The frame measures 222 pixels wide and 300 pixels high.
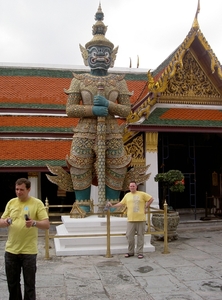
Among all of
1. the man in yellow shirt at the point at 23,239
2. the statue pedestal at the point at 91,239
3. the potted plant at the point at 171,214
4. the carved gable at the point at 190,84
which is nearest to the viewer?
the man in yellow shirt at the point at 23,239

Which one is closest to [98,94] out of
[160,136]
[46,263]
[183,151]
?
[46,263]

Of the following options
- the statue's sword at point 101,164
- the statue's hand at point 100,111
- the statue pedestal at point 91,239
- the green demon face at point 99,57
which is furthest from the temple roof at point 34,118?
the statue pedestal at point 91,239

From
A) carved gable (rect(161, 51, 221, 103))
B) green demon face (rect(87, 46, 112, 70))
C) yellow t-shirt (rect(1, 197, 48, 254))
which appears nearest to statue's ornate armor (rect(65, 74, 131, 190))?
green demon face (rect(87, 46, 112, 70))

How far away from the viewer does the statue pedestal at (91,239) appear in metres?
6.77

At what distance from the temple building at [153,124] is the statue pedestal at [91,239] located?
3217 mm

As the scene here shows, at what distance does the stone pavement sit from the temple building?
12.0 ft

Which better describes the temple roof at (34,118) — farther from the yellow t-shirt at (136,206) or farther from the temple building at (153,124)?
the yellow t-shirt at (136,206)

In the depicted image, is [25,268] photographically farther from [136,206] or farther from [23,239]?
[136,206]

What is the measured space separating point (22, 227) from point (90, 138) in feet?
13.9

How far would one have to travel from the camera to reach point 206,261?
6195mm

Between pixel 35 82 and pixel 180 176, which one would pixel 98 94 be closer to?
pixel 180 176

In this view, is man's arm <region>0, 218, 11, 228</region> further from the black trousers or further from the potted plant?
the potted plant

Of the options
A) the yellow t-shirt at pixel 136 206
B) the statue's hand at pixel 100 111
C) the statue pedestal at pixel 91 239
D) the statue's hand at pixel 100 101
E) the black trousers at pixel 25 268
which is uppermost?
the statue's hand at pixel 100 101

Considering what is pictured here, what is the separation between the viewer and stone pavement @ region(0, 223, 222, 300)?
14.7 feet
